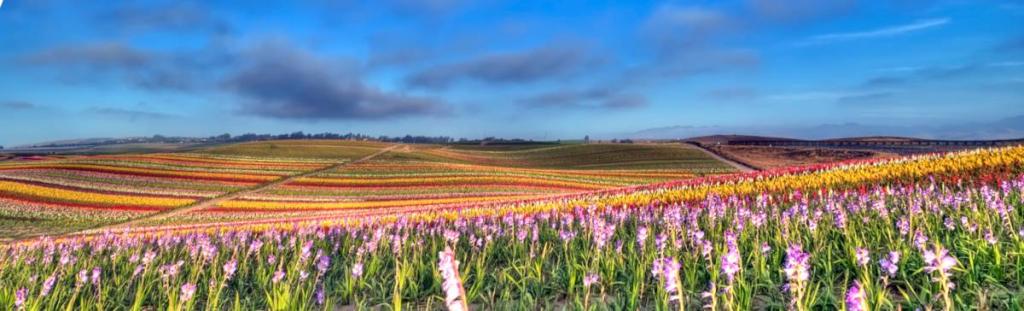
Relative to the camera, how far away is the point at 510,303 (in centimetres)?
495

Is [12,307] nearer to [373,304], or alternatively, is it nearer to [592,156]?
[373,304]

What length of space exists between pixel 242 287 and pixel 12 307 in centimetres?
229

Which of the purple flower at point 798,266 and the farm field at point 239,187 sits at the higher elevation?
the purple flower at point 798,266

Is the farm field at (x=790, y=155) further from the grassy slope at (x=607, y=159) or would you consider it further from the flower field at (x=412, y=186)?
the flower field at (x=412, y=186)

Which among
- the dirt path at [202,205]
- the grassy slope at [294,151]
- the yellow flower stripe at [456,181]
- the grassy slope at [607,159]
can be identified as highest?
the grassy slope at [294,151]

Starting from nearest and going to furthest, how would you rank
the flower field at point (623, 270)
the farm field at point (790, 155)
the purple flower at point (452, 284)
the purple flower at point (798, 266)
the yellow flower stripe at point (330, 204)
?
1. the purple flower at point (452, 284)
2. the purple flower at point (798, 266)
3. the flower field at point (623, 270)
4. the yellow flower stripe at point (330, 204)
5. the farm field at point (790, 155)

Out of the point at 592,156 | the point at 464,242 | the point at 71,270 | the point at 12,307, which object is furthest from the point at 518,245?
the point at 592,156

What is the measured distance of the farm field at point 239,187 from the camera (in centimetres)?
3431

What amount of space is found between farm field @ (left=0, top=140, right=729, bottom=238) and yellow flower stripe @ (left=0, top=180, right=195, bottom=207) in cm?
6

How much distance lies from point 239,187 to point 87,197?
11.4 meters

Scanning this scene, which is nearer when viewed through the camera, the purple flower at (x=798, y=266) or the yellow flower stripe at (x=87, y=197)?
the purple flower at (x=798, y=266)

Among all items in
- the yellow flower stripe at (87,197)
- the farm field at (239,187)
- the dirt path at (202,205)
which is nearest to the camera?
the dirt path at (202,205)

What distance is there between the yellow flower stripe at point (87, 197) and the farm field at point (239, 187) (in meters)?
0.06

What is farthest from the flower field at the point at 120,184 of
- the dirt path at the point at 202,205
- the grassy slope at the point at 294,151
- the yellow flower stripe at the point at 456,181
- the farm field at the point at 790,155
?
the farm field at the point at 790,155
